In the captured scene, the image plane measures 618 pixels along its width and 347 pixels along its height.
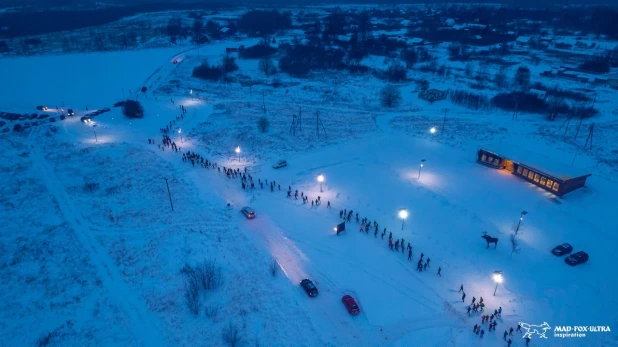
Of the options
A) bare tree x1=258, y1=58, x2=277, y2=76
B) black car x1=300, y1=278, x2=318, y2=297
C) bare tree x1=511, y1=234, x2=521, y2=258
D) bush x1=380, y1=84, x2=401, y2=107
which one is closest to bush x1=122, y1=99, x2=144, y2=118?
bare tree x1=258, y1=58, x2=277, y2=76

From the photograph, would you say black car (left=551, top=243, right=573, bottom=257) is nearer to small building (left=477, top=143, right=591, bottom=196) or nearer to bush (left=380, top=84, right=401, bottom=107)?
small building (left=477, top=143, right=591, bottom=196)

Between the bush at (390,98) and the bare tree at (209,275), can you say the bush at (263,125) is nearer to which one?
the bush at (390,98)

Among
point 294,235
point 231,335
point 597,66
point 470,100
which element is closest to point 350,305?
point 231,335

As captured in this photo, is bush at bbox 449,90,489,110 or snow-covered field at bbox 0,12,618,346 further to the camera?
bush at bbox 449,90,489,110

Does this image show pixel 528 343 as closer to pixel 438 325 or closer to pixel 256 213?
pixel 438 325

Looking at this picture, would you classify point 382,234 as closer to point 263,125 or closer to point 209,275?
point 209,275

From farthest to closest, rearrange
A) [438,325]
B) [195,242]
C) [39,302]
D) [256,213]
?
1. [256,213]
2. [195,242]
3. [39,302]
4. [438,325]

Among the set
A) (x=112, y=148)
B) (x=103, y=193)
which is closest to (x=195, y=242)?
(x=103, y=193)
